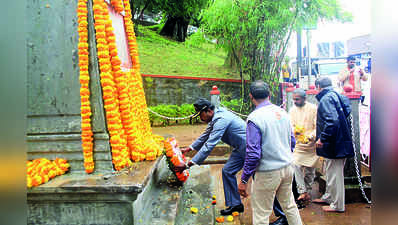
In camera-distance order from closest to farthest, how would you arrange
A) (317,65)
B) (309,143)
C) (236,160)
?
(236,160)
(309,143)
(317,65)

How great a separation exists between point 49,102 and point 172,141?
5.66 feet

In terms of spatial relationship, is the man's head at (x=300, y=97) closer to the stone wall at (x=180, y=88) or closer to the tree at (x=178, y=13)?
the stone wall at (x=180, y=88)

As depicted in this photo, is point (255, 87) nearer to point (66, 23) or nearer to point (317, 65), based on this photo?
point (66, 23)

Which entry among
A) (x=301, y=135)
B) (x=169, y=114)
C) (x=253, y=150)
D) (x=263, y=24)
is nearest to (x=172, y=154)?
(x=253, y=150)

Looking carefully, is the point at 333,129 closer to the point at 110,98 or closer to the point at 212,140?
the point at 212,140

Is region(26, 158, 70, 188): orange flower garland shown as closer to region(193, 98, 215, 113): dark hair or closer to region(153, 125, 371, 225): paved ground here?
region(193, 98, 215, 113): dark hair

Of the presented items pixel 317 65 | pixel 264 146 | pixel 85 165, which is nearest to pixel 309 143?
pixel 264 146

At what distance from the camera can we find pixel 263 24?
8.06 meters

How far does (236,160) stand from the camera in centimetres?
392

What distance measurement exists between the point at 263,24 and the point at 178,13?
10745 millimetres

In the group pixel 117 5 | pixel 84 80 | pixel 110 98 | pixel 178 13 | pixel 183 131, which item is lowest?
pixel 183 131

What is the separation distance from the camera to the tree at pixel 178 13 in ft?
56.2
